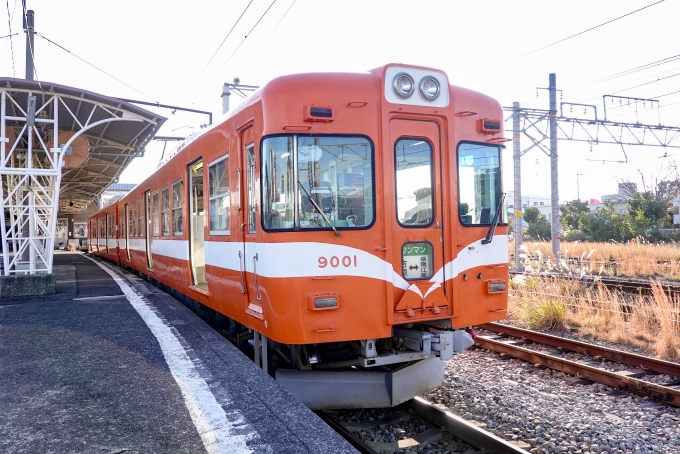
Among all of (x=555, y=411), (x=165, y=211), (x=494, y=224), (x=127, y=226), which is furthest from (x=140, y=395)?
(x=127, y=226)

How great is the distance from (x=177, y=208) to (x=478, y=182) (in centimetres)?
517

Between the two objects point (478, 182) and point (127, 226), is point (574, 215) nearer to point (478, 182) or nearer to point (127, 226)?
point (127, 226)

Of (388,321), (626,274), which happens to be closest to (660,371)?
(388,321)

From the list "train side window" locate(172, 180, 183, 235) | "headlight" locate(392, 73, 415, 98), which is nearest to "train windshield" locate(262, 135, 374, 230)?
"headlight" locate(392, 73, 415, 98)

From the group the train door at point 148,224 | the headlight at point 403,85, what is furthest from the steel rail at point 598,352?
the train door at point 148,224

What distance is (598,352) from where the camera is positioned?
7.45 meters

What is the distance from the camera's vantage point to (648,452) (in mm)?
4531

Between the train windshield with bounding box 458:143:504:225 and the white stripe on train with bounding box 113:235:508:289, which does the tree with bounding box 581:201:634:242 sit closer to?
the train windshield with bounding box 458:143:504:225

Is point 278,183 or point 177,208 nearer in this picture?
point 278,183

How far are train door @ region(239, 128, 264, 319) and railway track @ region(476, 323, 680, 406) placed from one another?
13.1 feet

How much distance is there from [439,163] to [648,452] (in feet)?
9.97

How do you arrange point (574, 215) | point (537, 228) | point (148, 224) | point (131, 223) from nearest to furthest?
point (148, 224)
point (131, 223)
point (574, 215)
point (537, 228)

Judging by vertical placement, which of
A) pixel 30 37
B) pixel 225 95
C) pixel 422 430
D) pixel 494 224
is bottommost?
pixel 422 430

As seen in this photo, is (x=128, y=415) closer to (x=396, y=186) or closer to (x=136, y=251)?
(x=396, y=186)
